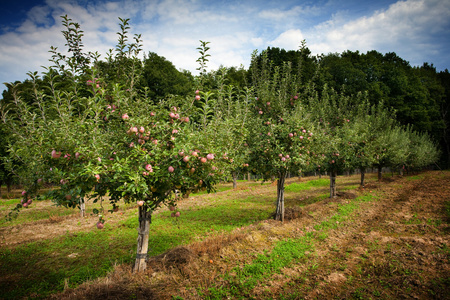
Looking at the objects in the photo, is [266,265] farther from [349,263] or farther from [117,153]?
[117,153]

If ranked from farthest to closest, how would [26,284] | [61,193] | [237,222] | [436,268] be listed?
1. [237,222]
2. [26,284]
3. [436,268]
4. [61,193]

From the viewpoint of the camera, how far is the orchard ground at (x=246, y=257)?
5473 millimetres

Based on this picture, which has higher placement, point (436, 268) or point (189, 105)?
point (189, 105)

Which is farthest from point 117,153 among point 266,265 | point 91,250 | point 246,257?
point 91,250

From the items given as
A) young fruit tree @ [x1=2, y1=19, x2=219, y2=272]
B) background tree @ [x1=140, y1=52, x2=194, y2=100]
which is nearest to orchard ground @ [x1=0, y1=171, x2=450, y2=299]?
young fruit tree @ [x1=2, y1=19, x2=219, y2=272]

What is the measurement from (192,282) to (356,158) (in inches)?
631

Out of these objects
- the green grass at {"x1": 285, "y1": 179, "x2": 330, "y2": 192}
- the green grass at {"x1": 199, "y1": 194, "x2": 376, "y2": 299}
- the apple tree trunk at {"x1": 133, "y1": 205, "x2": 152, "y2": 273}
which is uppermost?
the apple tree trunk at {"x1": 133, "y1": 205, "x2": 152, "y2": 273}

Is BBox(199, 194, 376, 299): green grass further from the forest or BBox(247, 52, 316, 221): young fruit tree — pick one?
BBox(247, 52, 316, 221): young fruit tree

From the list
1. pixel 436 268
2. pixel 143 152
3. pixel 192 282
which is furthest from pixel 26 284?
pixel 436 268

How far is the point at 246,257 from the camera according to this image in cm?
716

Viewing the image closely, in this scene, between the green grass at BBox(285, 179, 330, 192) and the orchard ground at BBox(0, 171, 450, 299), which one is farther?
the green grass at BBox(285, 179, 330, 192)

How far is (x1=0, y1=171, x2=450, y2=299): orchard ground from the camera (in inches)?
215

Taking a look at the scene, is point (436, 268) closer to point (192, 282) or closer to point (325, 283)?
point (325, 283)

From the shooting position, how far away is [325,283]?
573 cm
